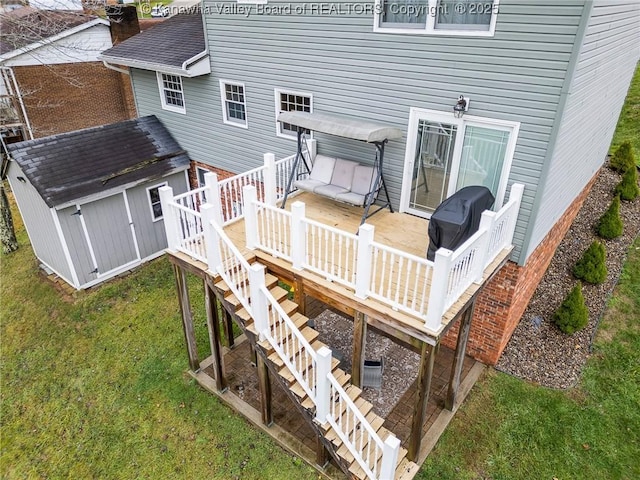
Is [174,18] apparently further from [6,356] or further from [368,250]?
[368,250]

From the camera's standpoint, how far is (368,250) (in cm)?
539

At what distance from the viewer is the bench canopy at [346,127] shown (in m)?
6.78

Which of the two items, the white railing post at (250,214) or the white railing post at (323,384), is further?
the white railing post at (250,214)

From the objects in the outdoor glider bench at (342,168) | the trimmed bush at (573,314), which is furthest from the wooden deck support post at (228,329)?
the trimmed bush at (573,314)

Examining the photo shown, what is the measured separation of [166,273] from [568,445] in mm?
9284

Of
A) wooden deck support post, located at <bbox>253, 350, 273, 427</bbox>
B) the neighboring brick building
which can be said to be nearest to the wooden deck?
wooden deck support post, located at <bbox>253, 350, 273, 427</bbox>

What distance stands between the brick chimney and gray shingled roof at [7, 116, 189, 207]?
6.05 m

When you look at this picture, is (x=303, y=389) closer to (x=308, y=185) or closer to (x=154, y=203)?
(x=308, y=185)

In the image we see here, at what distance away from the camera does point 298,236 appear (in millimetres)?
6141

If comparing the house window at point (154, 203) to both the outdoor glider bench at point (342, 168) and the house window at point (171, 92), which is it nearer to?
the house window at point (171, 92)

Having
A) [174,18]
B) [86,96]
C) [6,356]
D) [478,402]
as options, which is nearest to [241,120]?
[174,18]

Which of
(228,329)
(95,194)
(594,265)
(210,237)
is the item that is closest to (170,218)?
(210,237)

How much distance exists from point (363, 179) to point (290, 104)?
2.58 metres

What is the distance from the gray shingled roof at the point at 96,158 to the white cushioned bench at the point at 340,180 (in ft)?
16.0
